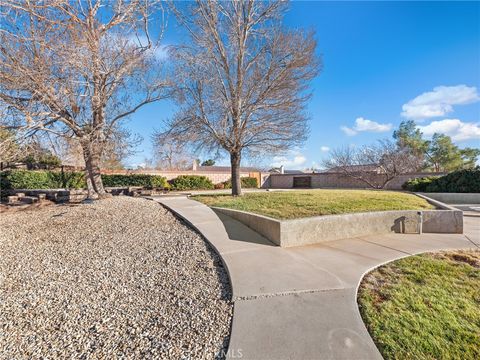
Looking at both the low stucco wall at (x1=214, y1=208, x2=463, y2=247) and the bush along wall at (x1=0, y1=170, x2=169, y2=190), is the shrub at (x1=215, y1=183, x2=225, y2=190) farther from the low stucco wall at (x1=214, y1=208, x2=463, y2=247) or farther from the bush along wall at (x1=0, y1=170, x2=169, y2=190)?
the low stucco wall at (x1=214, y1=208, x2=463, y2=247)

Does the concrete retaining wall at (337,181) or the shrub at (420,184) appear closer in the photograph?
the shrub at (420,184)

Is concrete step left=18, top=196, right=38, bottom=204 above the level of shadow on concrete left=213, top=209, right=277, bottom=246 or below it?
above

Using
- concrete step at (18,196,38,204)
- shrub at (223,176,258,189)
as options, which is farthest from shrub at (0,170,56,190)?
shrub at (223,176,258,189)

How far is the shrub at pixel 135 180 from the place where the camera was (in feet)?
52.4

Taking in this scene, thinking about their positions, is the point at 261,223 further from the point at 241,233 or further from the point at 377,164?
the point at 377,164

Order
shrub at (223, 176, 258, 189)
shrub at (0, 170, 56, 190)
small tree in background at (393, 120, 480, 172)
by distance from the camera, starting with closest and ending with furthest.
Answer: shrub at (0, 170, 56, 190), shrub at (223, 176, 258, 189), small tree in background at (393, 120, 480, 172)

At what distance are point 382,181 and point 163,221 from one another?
2022 centimetres

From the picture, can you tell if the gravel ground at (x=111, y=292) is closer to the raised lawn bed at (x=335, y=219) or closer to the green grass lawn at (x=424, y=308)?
the raised lawn bed at (x=335, y=219)

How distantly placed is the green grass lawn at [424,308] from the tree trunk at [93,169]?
27.9 feet

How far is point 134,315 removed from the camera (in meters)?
2.67

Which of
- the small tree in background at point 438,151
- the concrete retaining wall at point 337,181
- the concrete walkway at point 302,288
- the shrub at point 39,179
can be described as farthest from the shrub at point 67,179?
the small tree in background at point 438,151

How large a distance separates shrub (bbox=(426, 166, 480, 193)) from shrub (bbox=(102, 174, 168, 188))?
1776 centimetres

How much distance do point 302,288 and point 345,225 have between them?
303 centimetres

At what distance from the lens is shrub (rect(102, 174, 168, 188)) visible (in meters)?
16.0
